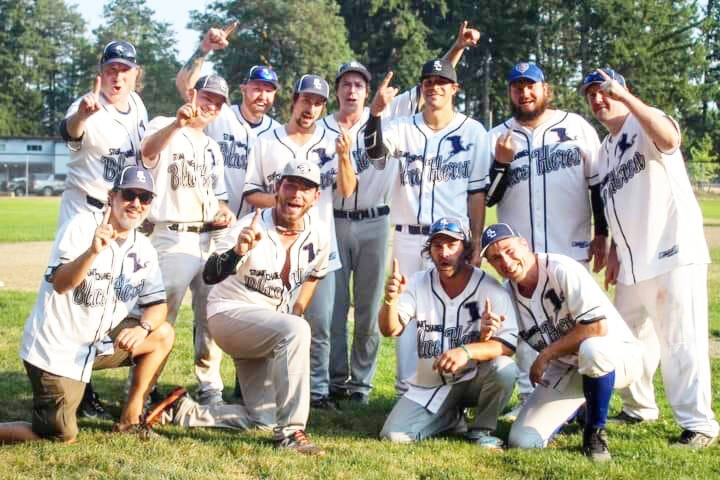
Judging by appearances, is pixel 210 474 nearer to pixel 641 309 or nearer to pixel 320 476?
pixel 320 476

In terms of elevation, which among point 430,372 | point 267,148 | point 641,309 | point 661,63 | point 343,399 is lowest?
point 343,399

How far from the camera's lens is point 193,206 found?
6.20m

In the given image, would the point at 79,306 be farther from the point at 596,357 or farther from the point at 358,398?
the point at 596,357

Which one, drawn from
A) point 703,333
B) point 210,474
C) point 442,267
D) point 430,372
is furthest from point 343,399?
point 703,333

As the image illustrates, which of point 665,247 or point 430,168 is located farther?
point 430,168

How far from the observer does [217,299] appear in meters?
5.67

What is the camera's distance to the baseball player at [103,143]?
6044 mm

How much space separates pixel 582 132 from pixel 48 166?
62.6m

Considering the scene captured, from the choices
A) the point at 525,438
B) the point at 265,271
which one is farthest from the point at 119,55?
the point at 525,438

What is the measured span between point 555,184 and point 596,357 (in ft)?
4.86

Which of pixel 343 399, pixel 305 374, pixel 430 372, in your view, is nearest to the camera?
pixel 305 374

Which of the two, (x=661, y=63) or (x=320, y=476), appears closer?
(x=320, y=476)

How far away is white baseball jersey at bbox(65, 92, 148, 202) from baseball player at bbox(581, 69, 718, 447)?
327 cm

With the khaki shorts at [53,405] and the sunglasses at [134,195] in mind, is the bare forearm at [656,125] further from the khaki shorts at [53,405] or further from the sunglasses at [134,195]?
the khaki shorts at [53,405]
